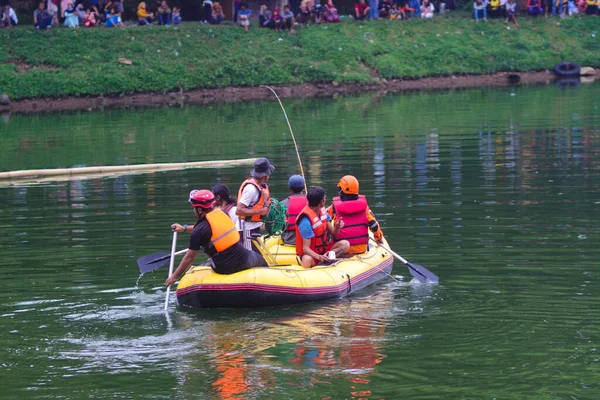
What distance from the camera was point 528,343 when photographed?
34.3ft

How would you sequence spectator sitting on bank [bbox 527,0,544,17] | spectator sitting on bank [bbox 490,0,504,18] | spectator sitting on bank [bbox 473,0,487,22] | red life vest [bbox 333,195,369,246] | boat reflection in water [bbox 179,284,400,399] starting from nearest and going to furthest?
boat reflection in water [bbox 179,284,400,399], red life vest [bbox 333,195,369,246], spectator sitting on bank [bbox 473,0,487,22], spectator sitting on bank [bbox 490,0,504,18], spectator sitting on bank [bbox 527,0,544,17]

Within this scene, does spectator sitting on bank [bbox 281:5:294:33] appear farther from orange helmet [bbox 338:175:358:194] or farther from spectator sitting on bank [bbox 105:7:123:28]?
orange helmet [bbox 338:175:358:194]

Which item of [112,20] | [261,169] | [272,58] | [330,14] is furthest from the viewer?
[330,14]

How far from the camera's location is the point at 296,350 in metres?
10.5

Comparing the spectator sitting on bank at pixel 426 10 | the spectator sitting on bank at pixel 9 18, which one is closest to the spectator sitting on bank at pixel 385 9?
the spectator sitting on bank at pixel 426 10

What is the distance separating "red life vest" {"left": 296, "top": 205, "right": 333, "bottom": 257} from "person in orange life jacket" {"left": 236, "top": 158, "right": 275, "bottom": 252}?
495 mm

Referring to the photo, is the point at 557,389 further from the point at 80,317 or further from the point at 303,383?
the point at 80,317

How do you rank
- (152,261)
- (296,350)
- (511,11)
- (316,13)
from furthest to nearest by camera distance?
(511,11)
(316,13)
(152,261)
(296,350)

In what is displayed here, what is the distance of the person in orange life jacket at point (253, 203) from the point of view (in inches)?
518

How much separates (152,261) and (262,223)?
1532 millimetres

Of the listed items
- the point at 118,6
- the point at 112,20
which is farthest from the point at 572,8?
the point at 112,20

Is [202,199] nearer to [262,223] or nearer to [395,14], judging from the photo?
[262,223]

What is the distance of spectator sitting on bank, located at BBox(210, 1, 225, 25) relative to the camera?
149ft

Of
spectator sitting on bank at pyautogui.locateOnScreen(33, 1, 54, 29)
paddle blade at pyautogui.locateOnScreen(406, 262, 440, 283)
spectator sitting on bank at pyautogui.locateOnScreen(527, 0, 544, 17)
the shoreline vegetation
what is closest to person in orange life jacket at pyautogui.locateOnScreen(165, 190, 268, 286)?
paddle blade at pyautogui.locateOnScreen(406, 262, 440, 283)
